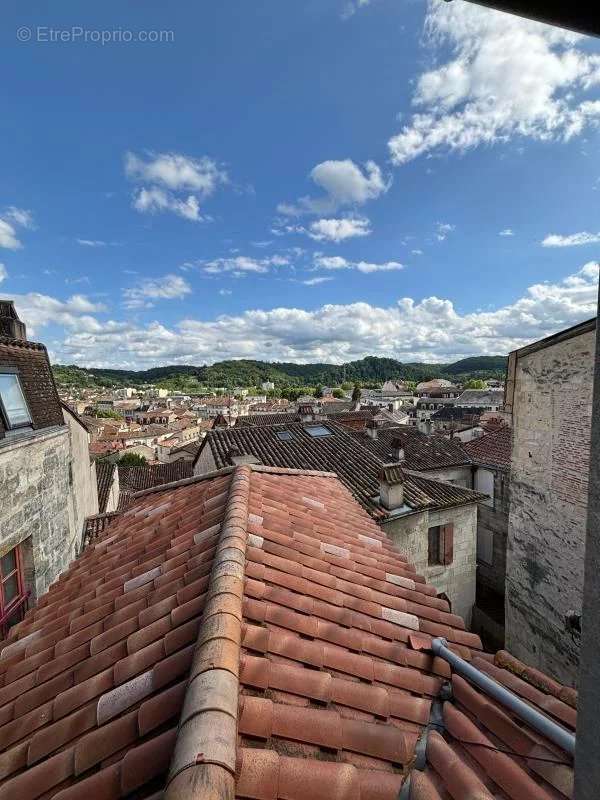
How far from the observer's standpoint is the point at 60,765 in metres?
1.72

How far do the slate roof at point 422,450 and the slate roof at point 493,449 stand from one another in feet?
1.32

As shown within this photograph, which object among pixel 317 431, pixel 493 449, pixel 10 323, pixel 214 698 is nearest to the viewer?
pixel 214 698

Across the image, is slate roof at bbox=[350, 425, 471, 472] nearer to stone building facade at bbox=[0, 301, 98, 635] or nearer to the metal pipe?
stone building facade at bbox=[0, 301, 98, 635]

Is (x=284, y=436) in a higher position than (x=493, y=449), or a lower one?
higher

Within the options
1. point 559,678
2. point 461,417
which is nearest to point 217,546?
point 559,678

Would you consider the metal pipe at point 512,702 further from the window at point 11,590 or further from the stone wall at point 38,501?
the window at point 11,590

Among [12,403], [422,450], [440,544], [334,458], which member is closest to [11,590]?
[12,403]

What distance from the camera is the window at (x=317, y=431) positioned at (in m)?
15.6

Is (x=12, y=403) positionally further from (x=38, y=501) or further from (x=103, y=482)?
(x=103, y=482)

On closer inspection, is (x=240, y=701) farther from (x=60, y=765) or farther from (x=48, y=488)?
(x=48, y=488)

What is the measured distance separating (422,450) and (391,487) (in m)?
8.46

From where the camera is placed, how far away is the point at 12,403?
6.36 meters

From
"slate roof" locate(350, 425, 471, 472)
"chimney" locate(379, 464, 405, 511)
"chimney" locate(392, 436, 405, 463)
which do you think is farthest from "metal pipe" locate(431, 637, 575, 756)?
"chimney" locate(392, 436, 405, 463)

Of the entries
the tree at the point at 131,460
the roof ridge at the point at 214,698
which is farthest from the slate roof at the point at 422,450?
the tree at the point at 131,460
